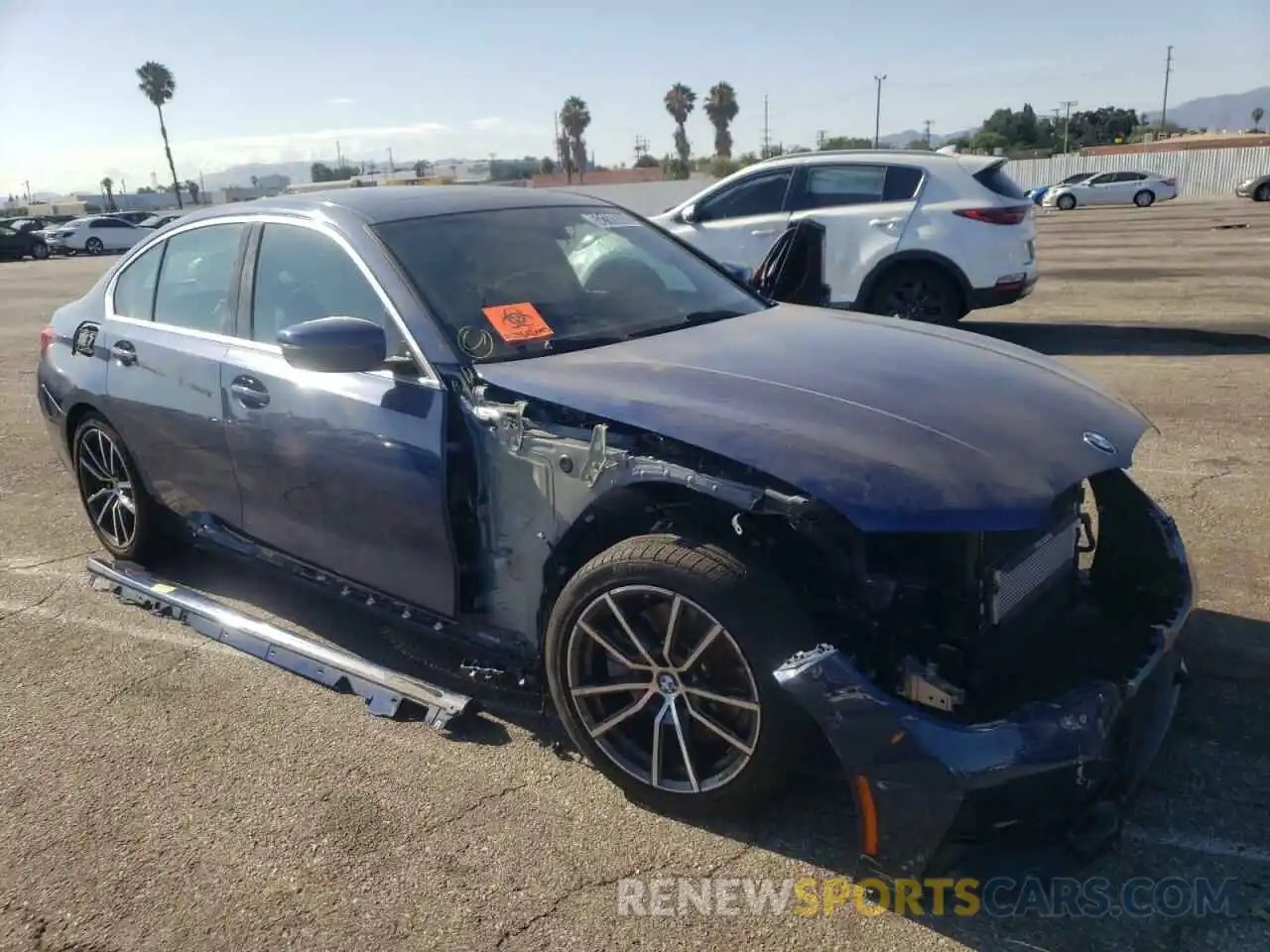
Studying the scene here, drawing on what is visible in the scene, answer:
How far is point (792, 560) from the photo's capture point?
2748 millimetres

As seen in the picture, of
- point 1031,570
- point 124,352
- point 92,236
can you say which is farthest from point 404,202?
point 92,236

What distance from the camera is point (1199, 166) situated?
50469 millimetres

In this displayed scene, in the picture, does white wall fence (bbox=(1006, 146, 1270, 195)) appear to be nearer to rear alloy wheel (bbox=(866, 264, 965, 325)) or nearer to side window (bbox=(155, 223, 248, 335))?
rear alloy wheel (bbox=(866, 264, 965, 325))

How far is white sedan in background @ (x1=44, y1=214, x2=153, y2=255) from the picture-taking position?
1420 inches

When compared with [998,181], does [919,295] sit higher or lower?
lower

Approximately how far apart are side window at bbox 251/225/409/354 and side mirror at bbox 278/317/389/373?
0.61 feet

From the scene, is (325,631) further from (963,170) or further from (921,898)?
(963,170)

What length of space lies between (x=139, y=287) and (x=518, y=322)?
2.31 metres

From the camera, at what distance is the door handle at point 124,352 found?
14.6 ft

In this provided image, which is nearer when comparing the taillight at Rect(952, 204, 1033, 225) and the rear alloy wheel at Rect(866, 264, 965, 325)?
the taillight at Rect(952, 204, 1033, 225)

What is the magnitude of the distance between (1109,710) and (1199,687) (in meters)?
1.20

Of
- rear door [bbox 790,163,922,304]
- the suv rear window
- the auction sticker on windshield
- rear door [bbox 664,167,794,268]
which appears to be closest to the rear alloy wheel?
rear door [bbox 790,163,922,304]

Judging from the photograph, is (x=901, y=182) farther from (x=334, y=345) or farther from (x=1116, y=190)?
(x=1116, y=190)

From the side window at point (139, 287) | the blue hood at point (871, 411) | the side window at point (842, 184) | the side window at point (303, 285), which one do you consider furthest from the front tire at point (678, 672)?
the side window at point (842, 184)
